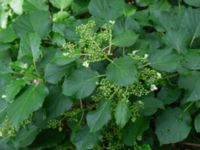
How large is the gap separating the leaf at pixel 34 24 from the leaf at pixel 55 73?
0.80ft

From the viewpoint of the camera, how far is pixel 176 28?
4.71ft

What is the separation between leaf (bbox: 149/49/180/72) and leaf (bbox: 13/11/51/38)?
1.32 feet

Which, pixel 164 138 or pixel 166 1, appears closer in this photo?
pixel 164 138

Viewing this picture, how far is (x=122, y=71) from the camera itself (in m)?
1.19

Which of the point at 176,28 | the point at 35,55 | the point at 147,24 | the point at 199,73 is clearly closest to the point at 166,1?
the point at 147,24

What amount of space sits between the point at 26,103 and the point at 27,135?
0.31 metres

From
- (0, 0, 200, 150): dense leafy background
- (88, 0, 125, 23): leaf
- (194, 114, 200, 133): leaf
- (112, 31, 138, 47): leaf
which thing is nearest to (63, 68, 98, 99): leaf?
(0, 0, 200, 150): dense leafy background

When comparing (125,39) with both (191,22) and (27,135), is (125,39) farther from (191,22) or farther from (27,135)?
(27,135)

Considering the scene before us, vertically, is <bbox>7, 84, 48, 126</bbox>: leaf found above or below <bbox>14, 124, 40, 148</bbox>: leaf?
above

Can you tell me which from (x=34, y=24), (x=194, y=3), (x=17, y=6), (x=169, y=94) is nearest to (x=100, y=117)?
(x=169, y=94)

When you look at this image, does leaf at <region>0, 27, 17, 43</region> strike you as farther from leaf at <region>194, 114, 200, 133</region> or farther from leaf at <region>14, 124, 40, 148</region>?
leaf at <region>194, 114, 200, 133</region>

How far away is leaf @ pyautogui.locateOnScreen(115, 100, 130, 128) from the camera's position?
48.1 inches

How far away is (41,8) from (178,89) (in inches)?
25.9

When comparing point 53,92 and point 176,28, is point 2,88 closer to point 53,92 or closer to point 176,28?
point 53,92
